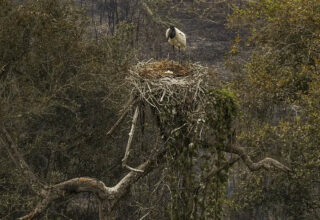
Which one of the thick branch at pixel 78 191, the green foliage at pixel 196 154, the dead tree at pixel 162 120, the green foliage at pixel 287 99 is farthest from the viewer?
the green foliage at pixel 287 99

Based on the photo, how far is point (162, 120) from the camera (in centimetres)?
623

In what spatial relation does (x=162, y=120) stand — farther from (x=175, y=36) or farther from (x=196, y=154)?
(x=175, y=36)

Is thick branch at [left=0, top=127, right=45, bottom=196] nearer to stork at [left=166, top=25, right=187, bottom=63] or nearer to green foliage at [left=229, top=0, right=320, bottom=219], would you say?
stork at [left=166, top=25, right=187, bottom=63]

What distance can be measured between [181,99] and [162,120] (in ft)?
1.43

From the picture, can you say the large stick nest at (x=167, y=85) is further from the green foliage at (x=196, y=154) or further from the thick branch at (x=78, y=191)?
the thick branch at (x=78, y=191)

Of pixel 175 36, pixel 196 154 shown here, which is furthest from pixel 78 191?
pixel 175 36

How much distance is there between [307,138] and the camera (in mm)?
10062

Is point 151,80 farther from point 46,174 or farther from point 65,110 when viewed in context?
point 46,174

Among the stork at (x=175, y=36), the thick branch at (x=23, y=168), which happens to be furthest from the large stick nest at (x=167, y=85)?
the stork at (x=175, y=36)

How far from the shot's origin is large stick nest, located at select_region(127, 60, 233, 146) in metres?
6.01

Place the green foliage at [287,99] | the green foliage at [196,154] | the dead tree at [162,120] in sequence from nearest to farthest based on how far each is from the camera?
the dead tree at [162,120], the green foliage at [196,154], the green foliage at [287,99]

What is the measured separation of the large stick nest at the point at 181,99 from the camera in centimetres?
601

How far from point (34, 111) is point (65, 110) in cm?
239

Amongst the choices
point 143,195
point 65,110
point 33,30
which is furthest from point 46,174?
point 33,30
